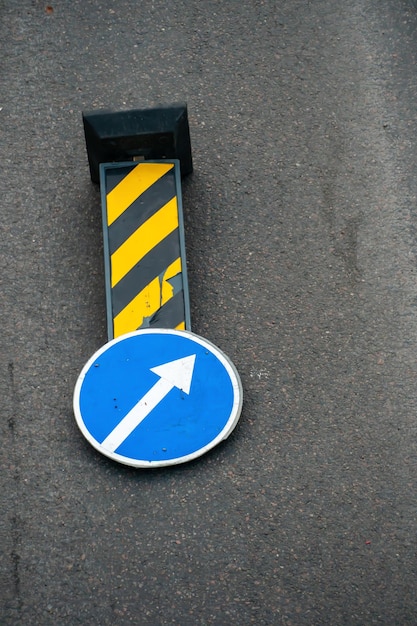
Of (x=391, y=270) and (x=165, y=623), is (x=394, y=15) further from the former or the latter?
(x=165, y=623)

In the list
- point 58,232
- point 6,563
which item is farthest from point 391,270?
point 6,563

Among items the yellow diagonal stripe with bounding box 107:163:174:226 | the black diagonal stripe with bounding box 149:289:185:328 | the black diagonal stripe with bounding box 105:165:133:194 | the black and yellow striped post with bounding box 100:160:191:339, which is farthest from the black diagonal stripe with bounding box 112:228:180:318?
the black diagonal stripe with bounding box 105:165:133:194

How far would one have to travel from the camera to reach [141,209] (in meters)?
3.73

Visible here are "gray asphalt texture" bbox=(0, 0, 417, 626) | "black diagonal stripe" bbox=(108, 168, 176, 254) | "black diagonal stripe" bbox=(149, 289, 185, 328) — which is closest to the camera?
"gray asphalt texture" bbox=(0, 0, 417, 626)

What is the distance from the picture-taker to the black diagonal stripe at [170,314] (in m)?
3.57

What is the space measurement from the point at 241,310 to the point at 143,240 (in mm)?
572

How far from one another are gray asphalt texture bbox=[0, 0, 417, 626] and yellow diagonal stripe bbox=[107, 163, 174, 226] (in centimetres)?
26

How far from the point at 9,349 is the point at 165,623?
1.40 meters

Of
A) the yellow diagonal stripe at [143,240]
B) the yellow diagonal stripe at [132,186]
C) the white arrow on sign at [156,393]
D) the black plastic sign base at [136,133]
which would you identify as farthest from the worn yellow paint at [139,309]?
the black plastic sign base at [136,133]

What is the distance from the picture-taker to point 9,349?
371cm

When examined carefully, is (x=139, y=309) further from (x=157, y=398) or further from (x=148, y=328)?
(x=157, y=398)

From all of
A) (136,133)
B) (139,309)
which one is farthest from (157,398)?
(136,133)

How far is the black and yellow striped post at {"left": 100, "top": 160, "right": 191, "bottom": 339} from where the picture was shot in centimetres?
359

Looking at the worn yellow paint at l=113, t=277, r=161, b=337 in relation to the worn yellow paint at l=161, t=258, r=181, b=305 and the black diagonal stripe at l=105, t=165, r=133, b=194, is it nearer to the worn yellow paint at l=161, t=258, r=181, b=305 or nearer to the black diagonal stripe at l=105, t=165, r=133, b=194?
the worn yellow paint at l=161, t=258, r=181, b=305
